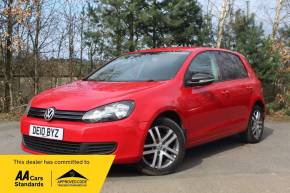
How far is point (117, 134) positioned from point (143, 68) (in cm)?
162

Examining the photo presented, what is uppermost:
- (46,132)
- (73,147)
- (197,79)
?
(197,79)

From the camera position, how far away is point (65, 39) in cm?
1349

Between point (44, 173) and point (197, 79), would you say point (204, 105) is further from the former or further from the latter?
point (44, 173)

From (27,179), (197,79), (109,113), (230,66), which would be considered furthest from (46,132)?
(230,66)

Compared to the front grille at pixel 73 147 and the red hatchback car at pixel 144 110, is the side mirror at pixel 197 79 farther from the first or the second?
the front grille at pixel 73 147

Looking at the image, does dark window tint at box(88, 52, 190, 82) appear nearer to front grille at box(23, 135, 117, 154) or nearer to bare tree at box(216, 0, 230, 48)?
front grille at box(23, 135, 117, 154)

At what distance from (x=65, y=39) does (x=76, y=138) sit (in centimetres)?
852

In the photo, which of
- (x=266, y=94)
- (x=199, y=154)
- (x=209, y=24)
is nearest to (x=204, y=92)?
(x=199, y=154)

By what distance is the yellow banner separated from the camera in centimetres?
265

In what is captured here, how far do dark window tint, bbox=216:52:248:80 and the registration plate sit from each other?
9.55 feet

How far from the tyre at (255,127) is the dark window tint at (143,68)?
2030 millimetres

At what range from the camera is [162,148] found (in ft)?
19.1

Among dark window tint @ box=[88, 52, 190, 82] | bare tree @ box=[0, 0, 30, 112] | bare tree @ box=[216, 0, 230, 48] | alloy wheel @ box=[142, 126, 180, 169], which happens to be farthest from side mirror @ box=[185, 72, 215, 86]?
bare tree @ box=[216, 0, 230, 48]

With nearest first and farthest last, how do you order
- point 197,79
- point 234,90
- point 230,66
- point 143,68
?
point 197,79, point 143,68, point 234,90, point 230,66
